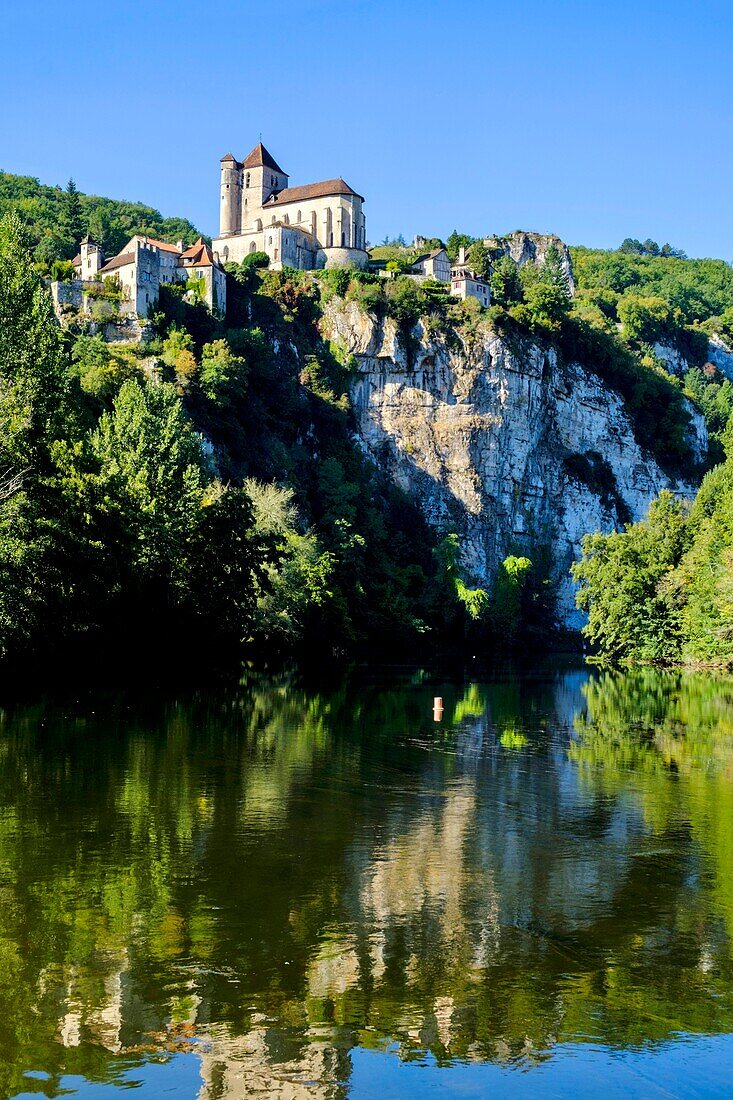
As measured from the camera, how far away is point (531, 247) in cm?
15512

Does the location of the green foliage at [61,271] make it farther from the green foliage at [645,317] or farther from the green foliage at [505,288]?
the green foliage at [645,317]

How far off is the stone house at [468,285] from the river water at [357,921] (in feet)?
281

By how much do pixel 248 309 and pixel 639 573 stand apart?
155 feet

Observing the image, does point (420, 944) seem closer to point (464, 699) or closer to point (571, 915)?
point (571, 915)

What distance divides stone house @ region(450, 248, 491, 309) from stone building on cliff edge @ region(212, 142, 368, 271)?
996cm

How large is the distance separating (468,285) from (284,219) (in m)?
20.7

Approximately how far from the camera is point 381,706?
40.4 metres

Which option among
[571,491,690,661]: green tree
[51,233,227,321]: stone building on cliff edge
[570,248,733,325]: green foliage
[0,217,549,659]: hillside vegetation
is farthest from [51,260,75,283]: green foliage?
[570,248,733,325]: green foliage

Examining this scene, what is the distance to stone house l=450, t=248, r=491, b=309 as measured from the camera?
360ft

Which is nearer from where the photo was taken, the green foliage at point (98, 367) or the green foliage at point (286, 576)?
the green foliage at point (286, 576)

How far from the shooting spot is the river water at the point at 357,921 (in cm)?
1065

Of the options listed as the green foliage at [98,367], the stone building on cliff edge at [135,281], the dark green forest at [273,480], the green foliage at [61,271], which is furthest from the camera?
the green foliage at [61,271]

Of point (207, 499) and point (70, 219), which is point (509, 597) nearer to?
point (207, 499)

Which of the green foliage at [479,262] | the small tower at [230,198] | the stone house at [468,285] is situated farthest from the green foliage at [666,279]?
the small tower at [230,198]
